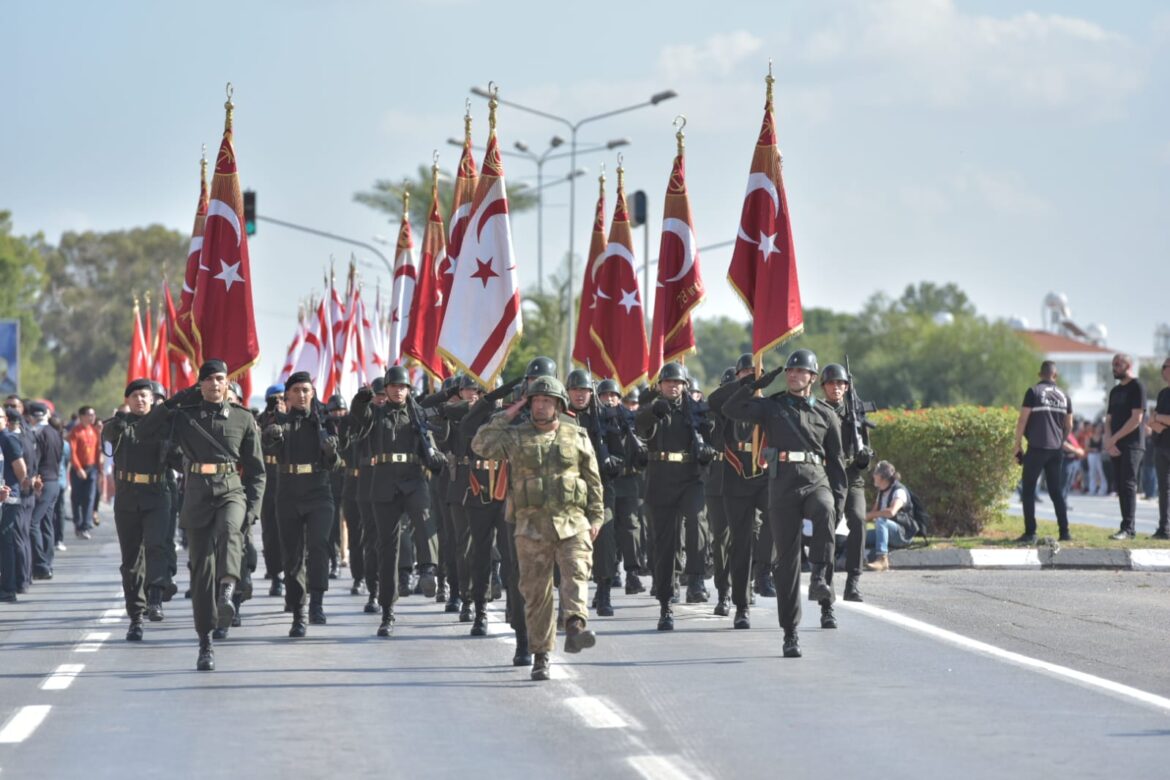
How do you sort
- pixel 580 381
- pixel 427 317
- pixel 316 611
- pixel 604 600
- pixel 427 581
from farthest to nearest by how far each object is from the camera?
pixel 427 317, pixel 604 600, pixel 427 581, pixel 316 611, pixel 580 381

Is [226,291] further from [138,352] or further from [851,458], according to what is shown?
[138,352]

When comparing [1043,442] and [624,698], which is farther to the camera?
[1043,442]

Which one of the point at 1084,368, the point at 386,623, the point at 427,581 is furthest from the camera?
the point at 1084,368

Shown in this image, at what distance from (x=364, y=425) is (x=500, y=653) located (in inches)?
129

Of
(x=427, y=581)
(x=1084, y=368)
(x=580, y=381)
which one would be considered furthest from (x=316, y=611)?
(x=1084, y=368)

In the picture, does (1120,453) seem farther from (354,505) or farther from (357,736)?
(357,736)

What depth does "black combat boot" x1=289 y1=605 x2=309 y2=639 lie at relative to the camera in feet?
45.5

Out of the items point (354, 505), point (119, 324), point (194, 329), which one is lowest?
point (354, 505)

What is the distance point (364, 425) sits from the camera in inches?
606

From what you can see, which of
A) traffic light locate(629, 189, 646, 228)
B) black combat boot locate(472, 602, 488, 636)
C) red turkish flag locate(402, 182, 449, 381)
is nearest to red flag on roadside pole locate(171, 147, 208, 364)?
red turkish flag locate(402, 182, 449, 381)

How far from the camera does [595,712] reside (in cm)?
984

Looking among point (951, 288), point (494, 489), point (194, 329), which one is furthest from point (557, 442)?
point (951, 288)

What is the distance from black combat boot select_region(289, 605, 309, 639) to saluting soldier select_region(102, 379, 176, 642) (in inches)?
48.8

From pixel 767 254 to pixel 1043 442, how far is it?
612 cm
